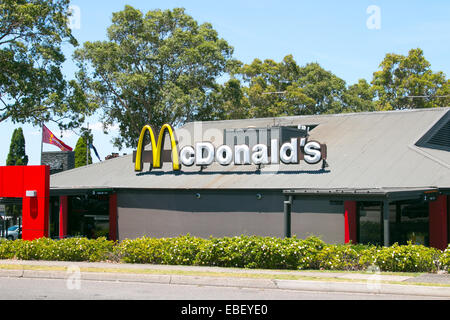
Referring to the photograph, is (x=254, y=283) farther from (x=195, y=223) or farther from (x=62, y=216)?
(x=62, y=216)

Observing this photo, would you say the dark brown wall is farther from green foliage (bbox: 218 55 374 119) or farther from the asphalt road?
green foliage (bbox: 218 55 374 119)

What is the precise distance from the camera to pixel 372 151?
1020 inches

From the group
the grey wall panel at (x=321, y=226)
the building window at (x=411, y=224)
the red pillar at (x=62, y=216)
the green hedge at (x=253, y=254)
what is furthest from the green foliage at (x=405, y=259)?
the red pillar at (x=62, y=216)

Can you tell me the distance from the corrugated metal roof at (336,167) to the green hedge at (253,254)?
16.0 ft

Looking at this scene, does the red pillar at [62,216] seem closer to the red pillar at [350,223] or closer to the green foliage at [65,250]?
the green foliage at [65,250]

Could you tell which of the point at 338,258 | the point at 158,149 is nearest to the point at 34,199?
the point at 158,149

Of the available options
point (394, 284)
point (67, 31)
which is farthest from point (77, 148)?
point (394, 284)

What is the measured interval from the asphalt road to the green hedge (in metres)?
3.12

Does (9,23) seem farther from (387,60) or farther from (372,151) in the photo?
(387,60)

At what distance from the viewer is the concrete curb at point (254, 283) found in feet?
46.6

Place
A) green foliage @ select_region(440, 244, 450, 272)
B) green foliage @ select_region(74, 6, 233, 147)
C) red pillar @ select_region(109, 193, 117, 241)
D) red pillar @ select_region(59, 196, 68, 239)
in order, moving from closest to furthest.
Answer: green foliage @ select_region(440, 244, 450, 272)
red pillar @ select_region(109, 193, 117, 241)
red pillar @ select_region(59, 196, 68, 239)
green foliage @ select_region(74, 6, 233, 147)

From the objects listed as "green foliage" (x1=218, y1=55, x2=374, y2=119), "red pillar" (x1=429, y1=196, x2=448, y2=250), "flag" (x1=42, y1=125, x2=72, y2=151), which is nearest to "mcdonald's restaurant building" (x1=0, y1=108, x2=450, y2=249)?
"red pillar" (x1=429, y1=196, x2=448, y2=250)

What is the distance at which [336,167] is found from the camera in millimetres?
25281

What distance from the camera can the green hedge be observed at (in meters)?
17.5
